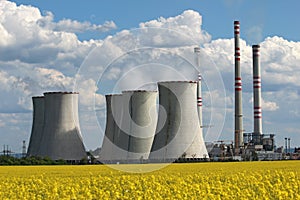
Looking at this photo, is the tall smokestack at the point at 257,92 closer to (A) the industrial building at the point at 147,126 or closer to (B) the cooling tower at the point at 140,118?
(A) the industrial building at the point at 147,126

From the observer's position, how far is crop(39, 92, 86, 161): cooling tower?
54.2m

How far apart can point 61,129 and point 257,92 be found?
1955cm

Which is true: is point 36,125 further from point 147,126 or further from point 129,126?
point 147,126

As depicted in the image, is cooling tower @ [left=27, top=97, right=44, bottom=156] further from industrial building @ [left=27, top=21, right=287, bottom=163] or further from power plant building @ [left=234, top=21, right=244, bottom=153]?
power plant building @ [left=234, top=21, right=244, bottom=153]

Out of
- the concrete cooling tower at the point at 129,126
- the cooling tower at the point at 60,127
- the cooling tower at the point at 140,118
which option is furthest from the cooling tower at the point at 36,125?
the cooling tower at the point at 140,118

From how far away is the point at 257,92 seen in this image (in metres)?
64.1

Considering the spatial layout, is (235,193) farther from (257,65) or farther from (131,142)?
(257,65)

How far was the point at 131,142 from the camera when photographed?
5050cm

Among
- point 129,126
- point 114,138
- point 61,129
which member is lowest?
point 114,138

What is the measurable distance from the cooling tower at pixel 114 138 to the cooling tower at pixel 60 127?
325 cm

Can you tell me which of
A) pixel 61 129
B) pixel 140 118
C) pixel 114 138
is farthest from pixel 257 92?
pixel 61 129

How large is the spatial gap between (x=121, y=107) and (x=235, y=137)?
53.2 ft

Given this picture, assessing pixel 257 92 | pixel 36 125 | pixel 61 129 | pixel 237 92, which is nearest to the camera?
pixel 61 129

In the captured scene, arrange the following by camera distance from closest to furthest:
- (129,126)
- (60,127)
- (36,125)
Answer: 1. (129,126)
2. (60,127)
3. (36,125)
